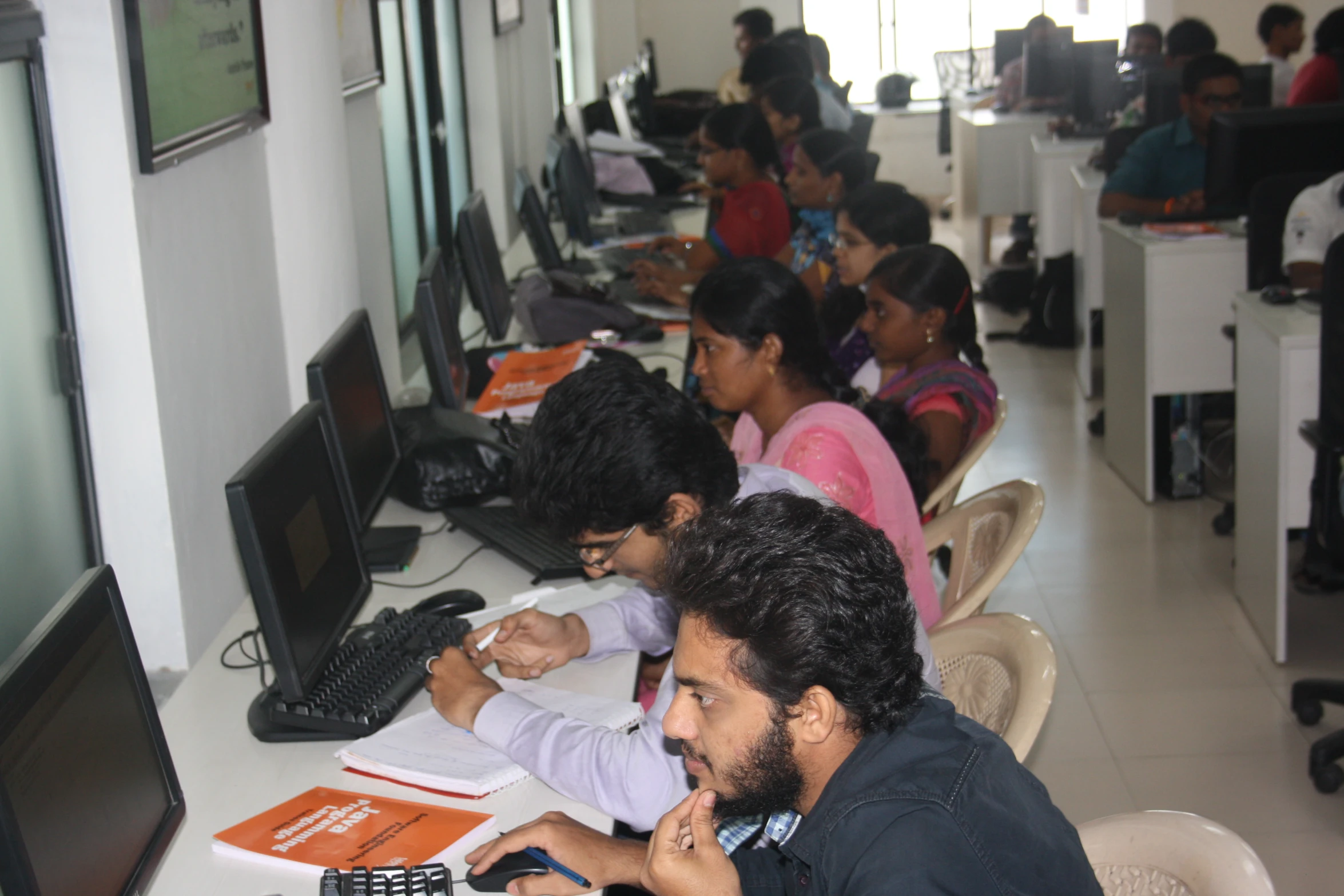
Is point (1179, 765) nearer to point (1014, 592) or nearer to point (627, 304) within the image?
point (1014, 592)

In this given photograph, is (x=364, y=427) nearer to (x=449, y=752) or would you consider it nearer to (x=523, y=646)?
(x=523, y=646)

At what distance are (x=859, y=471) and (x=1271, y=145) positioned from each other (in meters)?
2.65

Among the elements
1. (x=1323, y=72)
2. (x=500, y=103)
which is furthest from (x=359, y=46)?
(x=1323, y=72)

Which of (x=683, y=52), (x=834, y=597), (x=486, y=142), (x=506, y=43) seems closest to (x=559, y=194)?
(x=486, y=142)

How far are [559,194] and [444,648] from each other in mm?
3274

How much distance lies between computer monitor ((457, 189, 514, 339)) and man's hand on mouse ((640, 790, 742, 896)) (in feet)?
8.14

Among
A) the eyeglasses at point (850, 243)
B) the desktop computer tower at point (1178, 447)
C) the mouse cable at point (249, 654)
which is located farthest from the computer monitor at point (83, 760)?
the desktop computer tower at point (1178, 447)

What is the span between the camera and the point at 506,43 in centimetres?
565

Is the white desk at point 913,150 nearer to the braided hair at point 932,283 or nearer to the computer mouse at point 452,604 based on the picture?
the braided hair at point 932,283

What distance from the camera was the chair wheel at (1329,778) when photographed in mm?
2691

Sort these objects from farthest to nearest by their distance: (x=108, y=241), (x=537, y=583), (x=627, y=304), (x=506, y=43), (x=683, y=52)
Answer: (x=683, y=52), (x=506, y=43), (x=627, y=304), (x=537, y=583), (x=108, y=241)

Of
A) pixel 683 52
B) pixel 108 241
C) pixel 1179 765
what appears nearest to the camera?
pixel 108 241

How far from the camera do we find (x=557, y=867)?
144 centimetres

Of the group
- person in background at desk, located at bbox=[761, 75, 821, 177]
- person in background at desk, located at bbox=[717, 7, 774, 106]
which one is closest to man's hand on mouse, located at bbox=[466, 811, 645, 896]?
person in background at desk, located at bbox=[761, 75, 821, 177]
